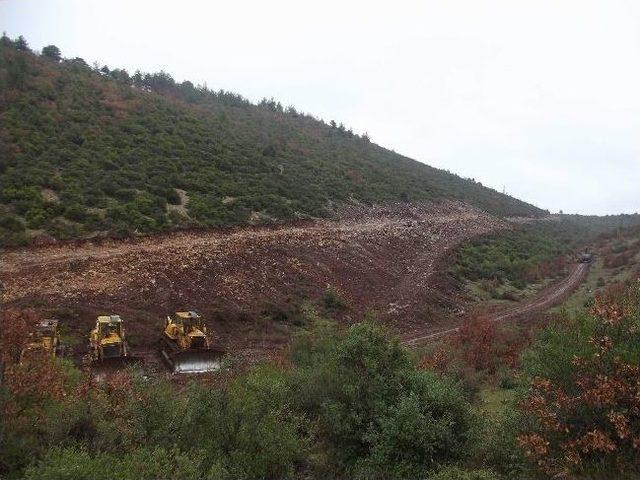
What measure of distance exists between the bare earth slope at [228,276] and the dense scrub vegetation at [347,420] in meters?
9.32

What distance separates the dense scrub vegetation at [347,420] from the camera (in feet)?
22.0

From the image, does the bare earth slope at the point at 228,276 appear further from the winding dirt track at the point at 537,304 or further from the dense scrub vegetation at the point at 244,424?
the dense scrub vegetation at the point at 244,424

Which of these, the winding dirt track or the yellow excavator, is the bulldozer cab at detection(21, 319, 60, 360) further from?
the winding dirt track

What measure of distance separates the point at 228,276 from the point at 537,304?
17872 millimetres

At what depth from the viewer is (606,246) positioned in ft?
186

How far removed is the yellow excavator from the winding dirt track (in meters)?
8.24

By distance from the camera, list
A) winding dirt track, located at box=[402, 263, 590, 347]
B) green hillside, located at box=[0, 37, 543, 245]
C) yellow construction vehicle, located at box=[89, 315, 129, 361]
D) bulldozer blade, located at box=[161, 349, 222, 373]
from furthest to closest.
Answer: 1. green hillside, located at box=[0, 37, 543, 245]
2. winding dirt track, located at box=[402, 263, 590, 347]
3. bulldozer blade, located at box=[161, 349, 222, 373]
4. yellow construction vehicle, located at box=[89, 315, 129, 361]

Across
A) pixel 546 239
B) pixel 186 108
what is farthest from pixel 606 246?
pixel 186 108

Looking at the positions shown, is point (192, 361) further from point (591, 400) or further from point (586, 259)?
point (586, 259)

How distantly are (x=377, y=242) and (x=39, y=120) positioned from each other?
23.4 metres

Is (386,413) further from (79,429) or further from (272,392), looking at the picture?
(79,429)

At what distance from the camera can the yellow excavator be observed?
51.8 ft

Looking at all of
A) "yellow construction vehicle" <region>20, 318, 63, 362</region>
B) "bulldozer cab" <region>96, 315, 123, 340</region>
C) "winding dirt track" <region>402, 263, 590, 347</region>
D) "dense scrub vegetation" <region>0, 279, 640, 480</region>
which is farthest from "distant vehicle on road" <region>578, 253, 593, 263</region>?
"yellow construction vehicle" <region>20, 318, 63, 362</region>

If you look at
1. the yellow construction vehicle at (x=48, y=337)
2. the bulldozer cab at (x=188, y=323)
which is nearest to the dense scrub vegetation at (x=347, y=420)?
the yellow construction vehicle at (x=48, y=337)
